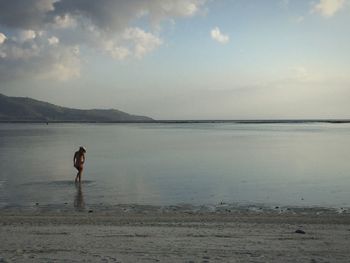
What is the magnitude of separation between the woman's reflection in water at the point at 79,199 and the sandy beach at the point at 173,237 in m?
1.28

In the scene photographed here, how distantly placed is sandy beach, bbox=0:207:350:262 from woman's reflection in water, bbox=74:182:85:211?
1.28 m

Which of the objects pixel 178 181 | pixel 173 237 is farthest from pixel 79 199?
pixel 173 237

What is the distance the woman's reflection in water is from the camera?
49.3 ft

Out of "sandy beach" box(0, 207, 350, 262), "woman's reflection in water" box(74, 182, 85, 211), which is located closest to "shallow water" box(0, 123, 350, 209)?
"woman's reflection in water" box(74, 182, 85, 211)

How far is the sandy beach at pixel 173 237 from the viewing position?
8.00 m

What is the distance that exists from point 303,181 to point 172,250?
46.5 feet

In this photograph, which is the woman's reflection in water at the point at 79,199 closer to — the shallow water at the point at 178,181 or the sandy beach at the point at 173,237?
the shallow water at the point at 178,181

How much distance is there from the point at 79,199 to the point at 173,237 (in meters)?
7.71

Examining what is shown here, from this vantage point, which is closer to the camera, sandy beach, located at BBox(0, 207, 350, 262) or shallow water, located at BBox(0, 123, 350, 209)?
sandy beach, located at BBox(0, 207, 350, 262)

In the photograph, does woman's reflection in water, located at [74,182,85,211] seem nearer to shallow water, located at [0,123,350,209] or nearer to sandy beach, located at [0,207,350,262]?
shallow water, located at [0,123,350,209]

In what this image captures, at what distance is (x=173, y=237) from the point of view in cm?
969

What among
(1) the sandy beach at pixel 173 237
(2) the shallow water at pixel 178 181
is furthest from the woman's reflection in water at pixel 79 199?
(1) the sandy beach at pixel 173 237

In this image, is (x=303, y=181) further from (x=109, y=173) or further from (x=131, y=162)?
(x=131, y=162)

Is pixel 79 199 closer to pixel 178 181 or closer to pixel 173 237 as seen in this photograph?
pixel 178 181
